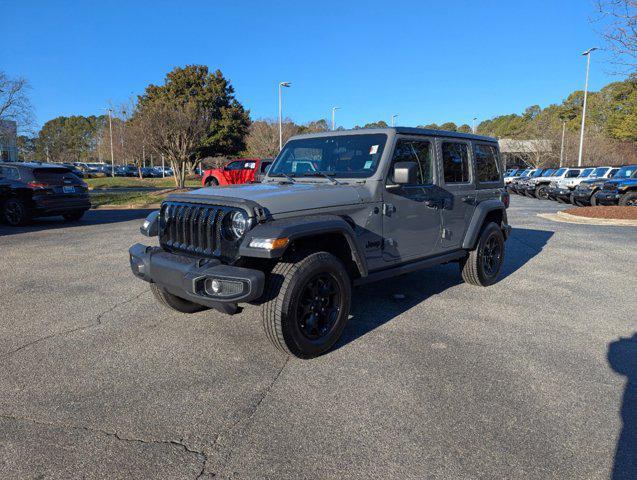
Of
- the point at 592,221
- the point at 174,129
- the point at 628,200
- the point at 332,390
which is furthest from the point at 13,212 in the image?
the point at 628,200

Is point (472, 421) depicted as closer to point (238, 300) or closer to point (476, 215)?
point (238, 300)

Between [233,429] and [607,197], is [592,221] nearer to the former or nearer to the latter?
[607,197]

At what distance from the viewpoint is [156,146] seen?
76.7ft

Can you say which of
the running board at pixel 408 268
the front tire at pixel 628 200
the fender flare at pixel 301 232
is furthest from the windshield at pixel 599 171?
the fender flare at pixel 301 232

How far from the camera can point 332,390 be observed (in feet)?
10.4

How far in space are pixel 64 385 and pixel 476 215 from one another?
4617 mm

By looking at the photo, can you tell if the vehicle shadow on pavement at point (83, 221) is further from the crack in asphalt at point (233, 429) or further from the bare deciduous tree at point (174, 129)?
the crack in asphalt at point (233, 429)

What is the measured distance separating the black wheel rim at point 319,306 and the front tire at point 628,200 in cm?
1515

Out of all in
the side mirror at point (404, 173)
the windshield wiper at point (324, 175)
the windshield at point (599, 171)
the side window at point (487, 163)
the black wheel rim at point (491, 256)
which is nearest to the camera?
the side mirror at point (404, 173)

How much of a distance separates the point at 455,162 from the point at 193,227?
321cm

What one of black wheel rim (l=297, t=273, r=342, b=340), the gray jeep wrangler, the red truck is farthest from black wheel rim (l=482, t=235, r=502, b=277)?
the red truck

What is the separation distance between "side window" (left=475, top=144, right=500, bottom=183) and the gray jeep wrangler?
23 cm

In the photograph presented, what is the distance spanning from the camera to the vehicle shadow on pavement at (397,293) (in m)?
4.49

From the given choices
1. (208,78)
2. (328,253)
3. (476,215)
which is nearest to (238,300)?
(328,253)
